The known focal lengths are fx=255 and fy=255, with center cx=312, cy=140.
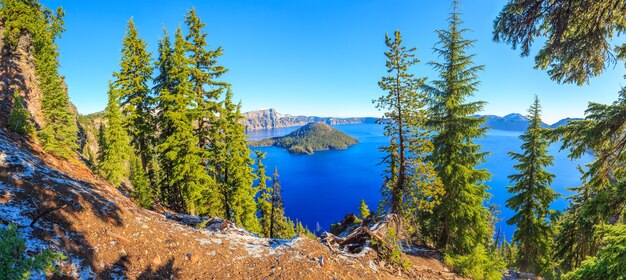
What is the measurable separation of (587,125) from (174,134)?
60.1 feet

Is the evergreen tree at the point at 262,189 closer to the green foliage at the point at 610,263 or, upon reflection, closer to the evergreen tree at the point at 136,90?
the evergreen tree at the point at 136,90

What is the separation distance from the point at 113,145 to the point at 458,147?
22731 mm

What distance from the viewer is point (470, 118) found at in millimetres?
13008

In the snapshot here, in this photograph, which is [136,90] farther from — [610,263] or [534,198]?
[534,198]

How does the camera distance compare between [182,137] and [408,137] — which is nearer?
[408,137]

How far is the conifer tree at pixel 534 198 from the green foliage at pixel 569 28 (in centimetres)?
1111

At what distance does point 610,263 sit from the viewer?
12.9ft

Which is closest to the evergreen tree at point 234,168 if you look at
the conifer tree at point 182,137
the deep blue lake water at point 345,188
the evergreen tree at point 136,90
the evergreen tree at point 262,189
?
the evergreen tree at point 262,189

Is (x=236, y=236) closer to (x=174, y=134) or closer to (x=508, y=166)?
(x=174, y=134)

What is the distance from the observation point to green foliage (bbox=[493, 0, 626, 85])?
4703mm

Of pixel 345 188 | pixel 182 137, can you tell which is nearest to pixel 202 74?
pixel 182 137

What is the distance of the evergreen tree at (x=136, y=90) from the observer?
60.2 ft

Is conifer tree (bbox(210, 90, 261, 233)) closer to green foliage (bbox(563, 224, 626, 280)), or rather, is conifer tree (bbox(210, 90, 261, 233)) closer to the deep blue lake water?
green foliage (bbox(563, 224, 626, 280))

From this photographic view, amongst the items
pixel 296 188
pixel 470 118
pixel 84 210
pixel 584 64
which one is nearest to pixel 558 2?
pixel 584 64
